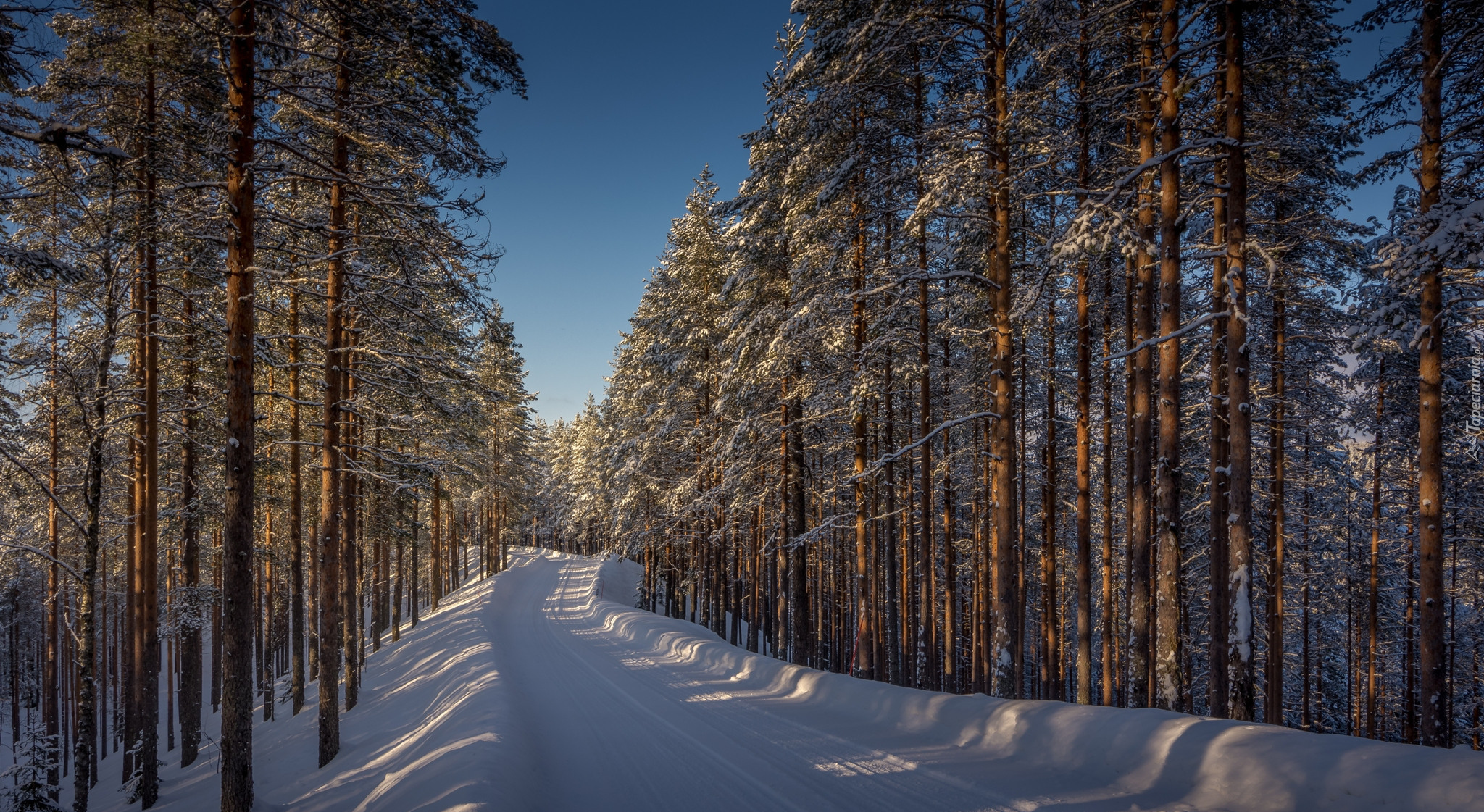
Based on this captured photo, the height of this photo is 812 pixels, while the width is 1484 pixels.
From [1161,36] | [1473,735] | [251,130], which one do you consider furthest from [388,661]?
[1473,735]

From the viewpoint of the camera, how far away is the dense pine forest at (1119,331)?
9109mm

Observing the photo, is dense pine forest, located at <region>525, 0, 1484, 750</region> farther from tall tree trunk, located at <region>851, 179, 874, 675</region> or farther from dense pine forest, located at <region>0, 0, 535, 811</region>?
dense pine forest, located at <region>0, 0, 535, 811</region>

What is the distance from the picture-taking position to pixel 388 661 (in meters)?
22.6

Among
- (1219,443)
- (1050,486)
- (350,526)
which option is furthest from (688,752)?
(1219,443)

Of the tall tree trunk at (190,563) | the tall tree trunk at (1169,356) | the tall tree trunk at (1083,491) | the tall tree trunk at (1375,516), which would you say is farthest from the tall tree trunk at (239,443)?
the tall tree trunk at (1375,516)

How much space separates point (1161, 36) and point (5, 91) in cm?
1466

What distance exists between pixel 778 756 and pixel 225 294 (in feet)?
49.7

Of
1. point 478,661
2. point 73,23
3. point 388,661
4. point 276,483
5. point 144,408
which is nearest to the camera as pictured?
point 73,23

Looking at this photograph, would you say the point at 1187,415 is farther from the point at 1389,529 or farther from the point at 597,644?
the point at 597,644

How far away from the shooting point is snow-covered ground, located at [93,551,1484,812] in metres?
5.14

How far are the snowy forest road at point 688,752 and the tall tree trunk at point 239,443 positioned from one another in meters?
Result: 3.20

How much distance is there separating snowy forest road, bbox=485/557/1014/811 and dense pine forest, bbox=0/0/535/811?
Answer: 3.95m

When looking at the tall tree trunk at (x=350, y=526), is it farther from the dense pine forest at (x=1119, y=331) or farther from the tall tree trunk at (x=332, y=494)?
the dense pine forest at (x=1119, y=331)

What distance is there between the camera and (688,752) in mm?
8430
